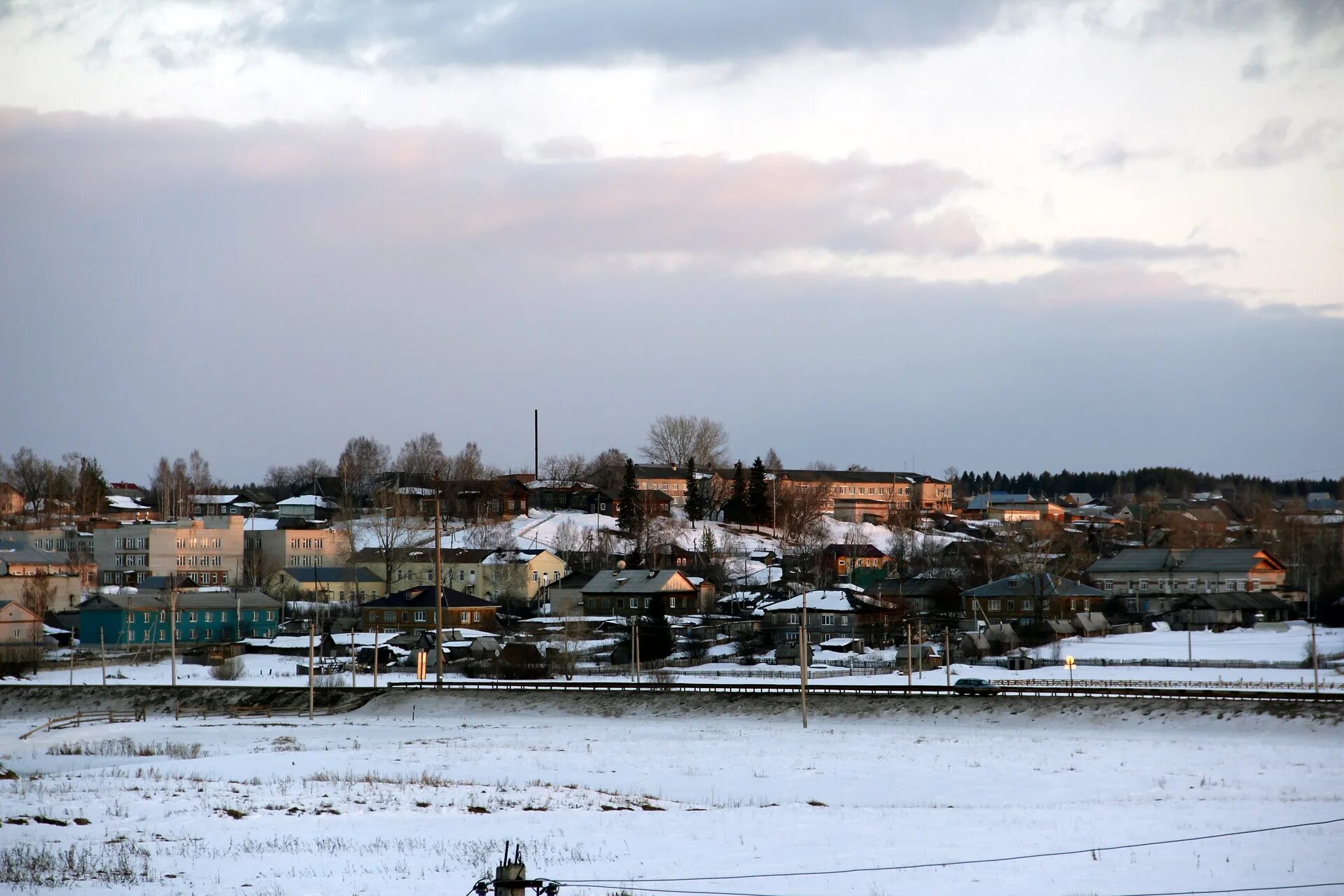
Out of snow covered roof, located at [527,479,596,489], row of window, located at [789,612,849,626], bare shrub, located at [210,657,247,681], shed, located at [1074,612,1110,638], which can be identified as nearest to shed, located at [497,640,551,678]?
bare shrub, located at [210,657,247,681]

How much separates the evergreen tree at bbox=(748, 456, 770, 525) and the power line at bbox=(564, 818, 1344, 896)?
146478 millimetres

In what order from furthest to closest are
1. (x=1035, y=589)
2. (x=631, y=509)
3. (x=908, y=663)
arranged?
(x=631, y=509) < (x=1035, y=589) < (x=908, y=663)

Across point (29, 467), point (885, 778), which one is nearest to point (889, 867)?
point (885, 778)

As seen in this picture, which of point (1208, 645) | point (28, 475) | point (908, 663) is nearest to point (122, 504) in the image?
point (28, 475)

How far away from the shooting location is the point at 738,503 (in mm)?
172750

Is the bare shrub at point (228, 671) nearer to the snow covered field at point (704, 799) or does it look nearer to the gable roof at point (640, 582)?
the snow covered field at point (704, 799)

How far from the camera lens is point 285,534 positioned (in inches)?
5625

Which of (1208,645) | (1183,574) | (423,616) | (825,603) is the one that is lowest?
(1208,645)

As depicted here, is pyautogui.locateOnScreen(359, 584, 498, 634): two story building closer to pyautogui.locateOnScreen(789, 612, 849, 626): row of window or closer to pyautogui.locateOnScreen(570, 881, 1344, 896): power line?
pyautogui.locateOnScreen(789, 612, 849, 626): row of window

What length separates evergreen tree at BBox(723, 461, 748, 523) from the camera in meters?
172

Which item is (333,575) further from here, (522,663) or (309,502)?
(522,663)

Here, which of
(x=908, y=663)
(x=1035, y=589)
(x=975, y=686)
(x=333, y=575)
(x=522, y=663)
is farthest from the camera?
(x=333, y=575)

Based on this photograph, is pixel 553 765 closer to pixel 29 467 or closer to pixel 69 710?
pixel 69 710

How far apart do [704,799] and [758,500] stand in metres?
140
